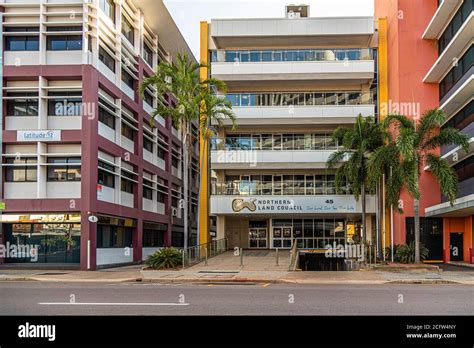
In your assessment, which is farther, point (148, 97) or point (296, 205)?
point (148, 97)

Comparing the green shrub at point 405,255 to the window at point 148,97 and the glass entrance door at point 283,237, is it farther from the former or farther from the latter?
the window at point 148,97

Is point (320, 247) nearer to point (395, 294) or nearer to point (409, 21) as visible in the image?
point (409, 21)

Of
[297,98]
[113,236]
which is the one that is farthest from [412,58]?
[113,236]

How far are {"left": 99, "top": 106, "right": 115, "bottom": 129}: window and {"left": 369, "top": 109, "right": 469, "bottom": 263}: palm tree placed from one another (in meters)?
15.9

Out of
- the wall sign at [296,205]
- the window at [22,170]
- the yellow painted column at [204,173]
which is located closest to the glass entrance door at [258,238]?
the yellow painted column at [204,173]

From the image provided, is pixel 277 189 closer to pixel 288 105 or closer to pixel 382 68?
pixel 288 105

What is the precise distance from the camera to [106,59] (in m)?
34.7

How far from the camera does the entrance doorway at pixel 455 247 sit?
119ft

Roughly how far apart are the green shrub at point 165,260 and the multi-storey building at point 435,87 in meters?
15.6

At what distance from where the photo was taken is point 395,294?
15648mm

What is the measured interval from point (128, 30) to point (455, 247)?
26.6m

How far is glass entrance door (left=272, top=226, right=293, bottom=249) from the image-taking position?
45.8 metres

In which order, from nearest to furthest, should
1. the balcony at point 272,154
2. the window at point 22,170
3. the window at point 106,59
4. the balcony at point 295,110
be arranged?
the window at point 22,170 < the window at point 106,59 < the balcony at point 295,110 < the balcony at point 272,154
